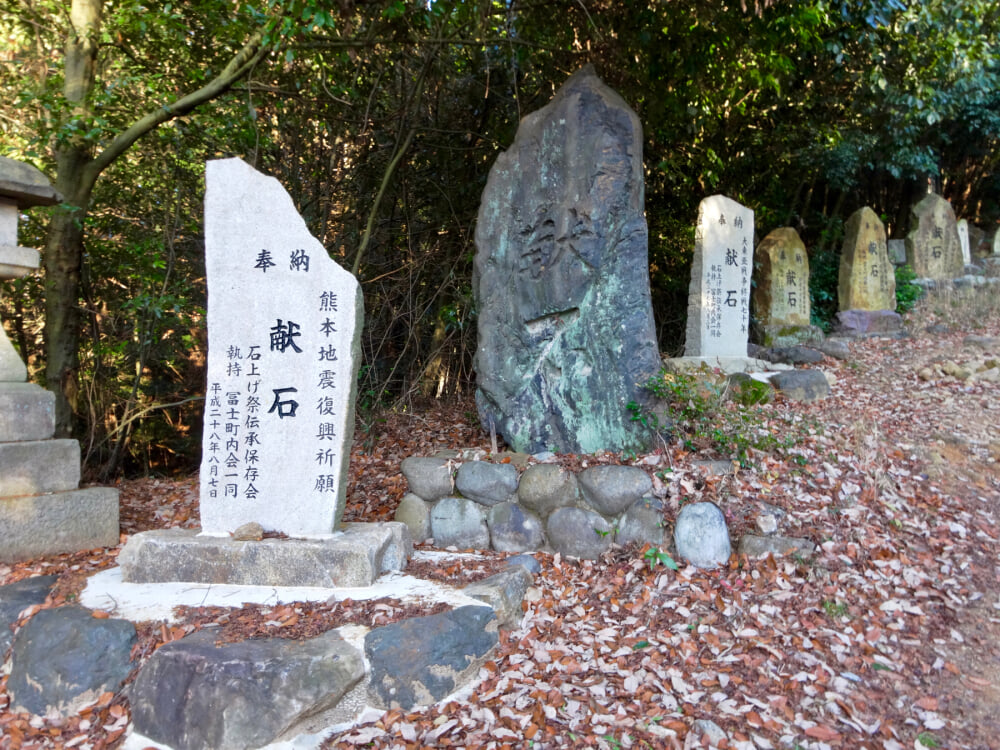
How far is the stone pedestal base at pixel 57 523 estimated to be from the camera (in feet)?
15.0

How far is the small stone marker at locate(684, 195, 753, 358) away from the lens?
26.7ft

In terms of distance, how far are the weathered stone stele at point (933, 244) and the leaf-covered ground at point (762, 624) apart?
7.69 metres

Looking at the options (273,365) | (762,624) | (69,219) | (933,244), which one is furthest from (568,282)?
(933,244)

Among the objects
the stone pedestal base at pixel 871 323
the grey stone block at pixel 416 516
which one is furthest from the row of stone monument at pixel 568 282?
the stone pedestal base at pixel 871 323

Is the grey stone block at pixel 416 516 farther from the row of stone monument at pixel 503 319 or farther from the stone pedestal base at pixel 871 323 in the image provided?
the stone pedestal base at pixel 871 323

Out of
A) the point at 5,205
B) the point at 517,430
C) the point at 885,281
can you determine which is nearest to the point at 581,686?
the point at 517,430

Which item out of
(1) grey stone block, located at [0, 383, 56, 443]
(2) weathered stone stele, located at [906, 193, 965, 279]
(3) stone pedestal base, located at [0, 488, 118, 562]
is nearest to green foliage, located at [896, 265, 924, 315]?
(2) weathered stone stele, located at [906, 193, 965, 279]

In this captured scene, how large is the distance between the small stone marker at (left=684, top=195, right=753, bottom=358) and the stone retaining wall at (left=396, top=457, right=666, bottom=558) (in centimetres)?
379

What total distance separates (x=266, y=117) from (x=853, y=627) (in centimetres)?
783

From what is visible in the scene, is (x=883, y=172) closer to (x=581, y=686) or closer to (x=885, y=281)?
(x=885, y=281)

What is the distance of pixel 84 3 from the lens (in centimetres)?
647

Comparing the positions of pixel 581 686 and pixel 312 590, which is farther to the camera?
pixel 312 590

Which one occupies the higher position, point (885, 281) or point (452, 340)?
point (885, 281)

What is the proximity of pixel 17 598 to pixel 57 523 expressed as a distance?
2.83 ft
